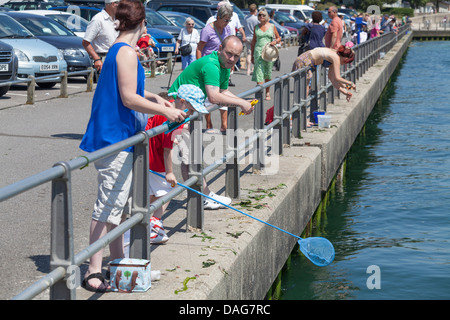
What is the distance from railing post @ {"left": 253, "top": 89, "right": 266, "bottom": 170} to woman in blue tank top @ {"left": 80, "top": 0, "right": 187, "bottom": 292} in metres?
3.36

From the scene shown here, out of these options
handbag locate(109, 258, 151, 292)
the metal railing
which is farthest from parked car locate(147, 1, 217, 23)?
handbag locate(109, 258, 151, 292)

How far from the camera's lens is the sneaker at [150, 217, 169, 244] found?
5.46 metres

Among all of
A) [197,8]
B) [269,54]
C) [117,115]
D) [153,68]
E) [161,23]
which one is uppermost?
[197,8]

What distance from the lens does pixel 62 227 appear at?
11.7ft

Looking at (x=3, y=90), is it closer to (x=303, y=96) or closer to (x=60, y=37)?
(x=60, y=37)

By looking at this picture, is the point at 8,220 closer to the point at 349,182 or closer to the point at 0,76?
the point at 349,182

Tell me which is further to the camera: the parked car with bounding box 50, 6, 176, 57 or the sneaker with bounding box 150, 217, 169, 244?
the parked car with bounding box 50, 6, 176, 57

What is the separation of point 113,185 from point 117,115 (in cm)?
39

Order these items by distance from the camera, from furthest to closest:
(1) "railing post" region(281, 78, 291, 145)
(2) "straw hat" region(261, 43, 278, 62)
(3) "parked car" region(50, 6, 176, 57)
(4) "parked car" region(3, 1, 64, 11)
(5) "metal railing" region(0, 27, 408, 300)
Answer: (4) "parked car" region(3, 1, 64, 11) < (3) "parked car" region(50, 6, 176, 57) < (2) "straw hat" region(261, 43, 278, 62) < (1) "railing post" region(281, 78, 291, 145) < (5) "metal railing" region(0, 27, 408, 300)

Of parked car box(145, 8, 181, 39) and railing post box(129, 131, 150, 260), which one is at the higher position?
parked car box(145, 8, 181, 39)

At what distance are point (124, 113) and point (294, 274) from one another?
12.7 feet

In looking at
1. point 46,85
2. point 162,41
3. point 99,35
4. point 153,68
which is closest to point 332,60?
point 99,35

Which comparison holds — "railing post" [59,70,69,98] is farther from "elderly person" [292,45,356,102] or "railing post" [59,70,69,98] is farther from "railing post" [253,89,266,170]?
"railing post" [253,89,266,170]

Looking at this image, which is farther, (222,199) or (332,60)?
(332,60)
